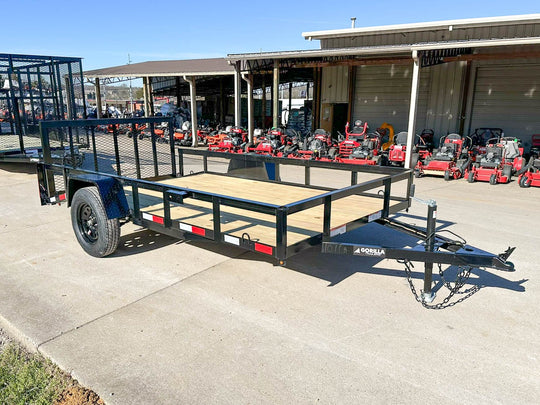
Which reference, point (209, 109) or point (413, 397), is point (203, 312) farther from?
point (209, 109)

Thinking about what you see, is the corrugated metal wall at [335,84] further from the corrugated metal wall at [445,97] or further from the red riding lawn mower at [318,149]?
the red riding lawn mower at [318,149]

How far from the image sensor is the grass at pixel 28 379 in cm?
269

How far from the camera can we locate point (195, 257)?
507cm

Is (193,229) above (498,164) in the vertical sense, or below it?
above

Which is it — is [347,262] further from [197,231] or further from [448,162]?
[448,162]

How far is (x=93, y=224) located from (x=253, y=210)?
243cm

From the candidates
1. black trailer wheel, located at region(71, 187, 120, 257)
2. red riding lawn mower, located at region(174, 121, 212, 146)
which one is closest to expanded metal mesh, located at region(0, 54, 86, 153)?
black trailer wheel, located at region(71, 187, 120, 257)

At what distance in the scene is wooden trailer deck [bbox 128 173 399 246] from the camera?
164 inches

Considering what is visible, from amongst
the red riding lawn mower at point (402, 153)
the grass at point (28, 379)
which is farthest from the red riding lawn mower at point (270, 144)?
the grass at point (28, 379)

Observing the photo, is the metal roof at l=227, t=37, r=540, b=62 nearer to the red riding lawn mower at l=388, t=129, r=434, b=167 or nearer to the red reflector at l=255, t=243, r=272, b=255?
the red riding lawn mower at l=388, t=129, r=434, b=167

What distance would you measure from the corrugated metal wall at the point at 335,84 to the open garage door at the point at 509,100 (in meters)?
5.15

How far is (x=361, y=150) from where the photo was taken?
13.2m

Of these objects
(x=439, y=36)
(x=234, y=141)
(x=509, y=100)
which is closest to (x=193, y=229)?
(x=234, y=141)

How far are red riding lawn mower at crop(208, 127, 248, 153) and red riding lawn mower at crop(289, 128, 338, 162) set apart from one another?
2.50 metres
